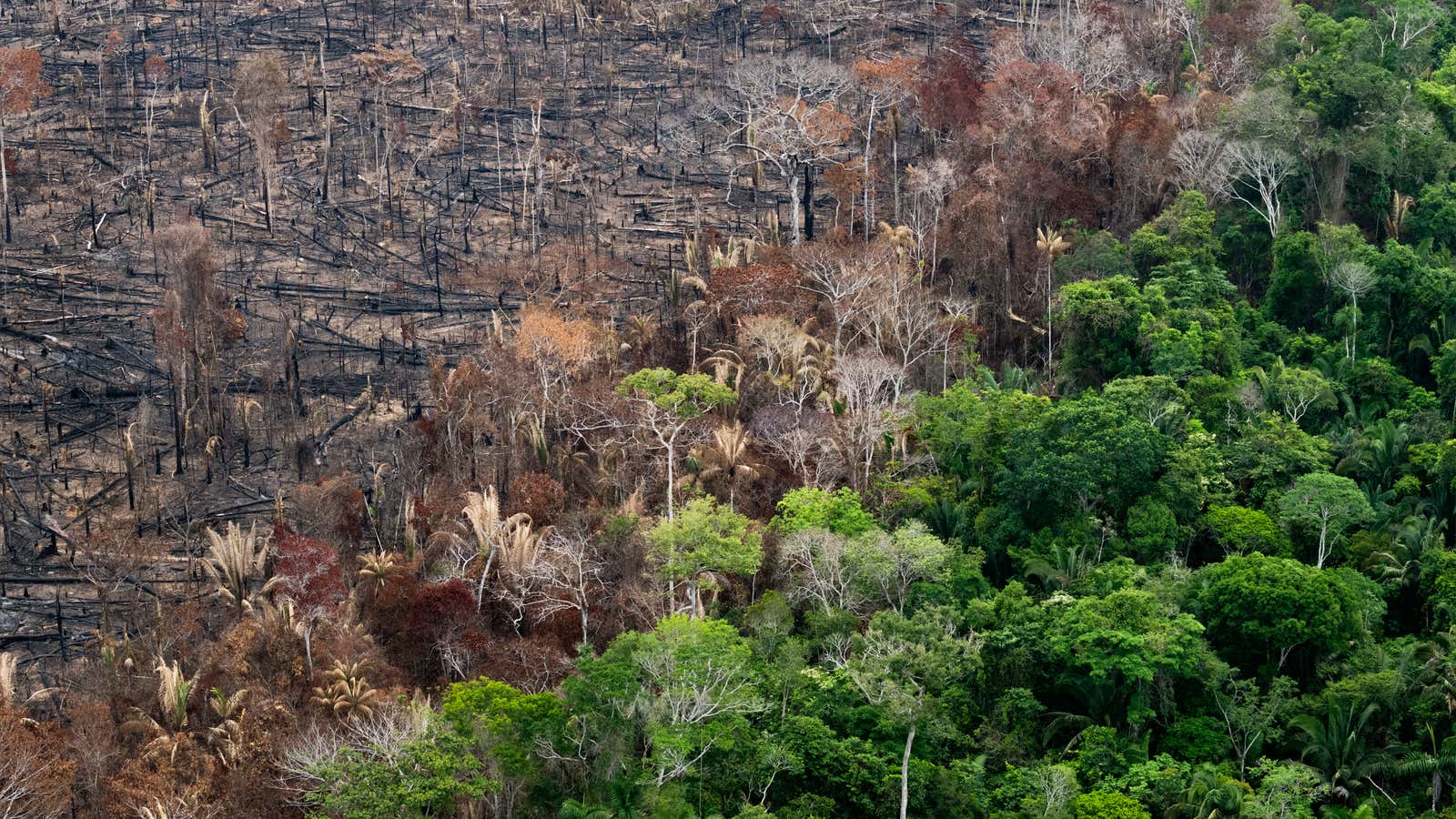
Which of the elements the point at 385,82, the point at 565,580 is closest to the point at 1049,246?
the point at 565,580

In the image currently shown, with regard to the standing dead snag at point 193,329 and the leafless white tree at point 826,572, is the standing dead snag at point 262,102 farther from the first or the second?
the leafless white tree at point 826,572

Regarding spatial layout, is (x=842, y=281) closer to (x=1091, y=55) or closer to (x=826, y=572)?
(x=826, y=572)

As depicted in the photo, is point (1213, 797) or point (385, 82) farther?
point (385, 82)

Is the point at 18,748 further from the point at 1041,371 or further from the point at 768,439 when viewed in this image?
the point at 1041,371

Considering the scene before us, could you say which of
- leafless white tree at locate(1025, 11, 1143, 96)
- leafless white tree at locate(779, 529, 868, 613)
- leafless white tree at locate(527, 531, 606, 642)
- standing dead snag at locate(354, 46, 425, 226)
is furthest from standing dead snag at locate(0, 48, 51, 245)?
leafless white tree at locate(1025, 11, 1143, 96)

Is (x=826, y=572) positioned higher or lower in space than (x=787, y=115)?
lower

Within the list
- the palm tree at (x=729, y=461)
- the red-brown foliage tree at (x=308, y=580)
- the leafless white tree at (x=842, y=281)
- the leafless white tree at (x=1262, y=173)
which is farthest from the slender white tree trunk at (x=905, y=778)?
the leafless white tree at (x=1262, y=173)
